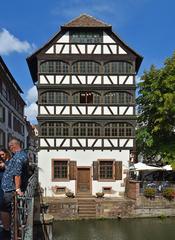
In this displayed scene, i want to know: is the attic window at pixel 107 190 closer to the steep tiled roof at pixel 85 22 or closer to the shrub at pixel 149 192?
the shrub at pixel 149 192

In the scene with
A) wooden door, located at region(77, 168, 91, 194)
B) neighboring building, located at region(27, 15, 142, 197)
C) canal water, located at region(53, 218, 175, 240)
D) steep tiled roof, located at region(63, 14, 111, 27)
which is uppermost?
steep tiled roof, located at region(63, 14, 111, 27)

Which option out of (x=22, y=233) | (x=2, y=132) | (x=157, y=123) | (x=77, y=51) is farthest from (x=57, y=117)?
(x=22, y=233)

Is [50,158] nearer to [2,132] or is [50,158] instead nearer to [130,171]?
[130,171]

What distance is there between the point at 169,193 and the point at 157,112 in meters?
6.72

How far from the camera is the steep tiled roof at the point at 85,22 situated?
35344 mm

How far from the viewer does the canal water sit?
24120 mm

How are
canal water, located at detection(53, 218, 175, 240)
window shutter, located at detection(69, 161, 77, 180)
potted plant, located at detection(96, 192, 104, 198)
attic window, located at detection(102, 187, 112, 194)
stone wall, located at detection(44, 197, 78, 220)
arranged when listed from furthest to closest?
attic window, located at detection(102, 187, 112, 194) < window shutter, located at detection(69, 161, 77, 180) < potted plant, located at detection(96, 192, 104, 198) < stone wall, located at detection(44, 197, 78, 220) < canal water, located at detection(53, 218, 175, 240)

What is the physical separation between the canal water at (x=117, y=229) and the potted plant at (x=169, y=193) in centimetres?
212

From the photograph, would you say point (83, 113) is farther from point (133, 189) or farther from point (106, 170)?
point (133, 189)

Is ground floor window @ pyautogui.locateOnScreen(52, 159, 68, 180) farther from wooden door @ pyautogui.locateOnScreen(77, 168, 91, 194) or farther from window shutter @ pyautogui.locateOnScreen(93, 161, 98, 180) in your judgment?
window shutter @ pyautogui.locateOnScreen(93, 161, 98, 180)

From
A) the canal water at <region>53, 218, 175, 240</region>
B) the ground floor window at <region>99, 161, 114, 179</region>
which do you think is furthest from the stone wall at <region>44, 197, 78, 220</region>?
the ground floor window at <region>99, 161, 114, 179</region>

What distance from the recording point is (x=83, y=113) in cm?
3516

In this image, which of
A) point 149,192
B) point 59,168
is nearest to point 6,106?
point 59,168

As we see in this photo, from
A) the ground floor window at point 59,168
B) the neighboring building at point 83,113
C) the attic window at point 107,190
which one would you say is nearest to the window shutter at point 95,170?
the neighboring building at point 83,113
